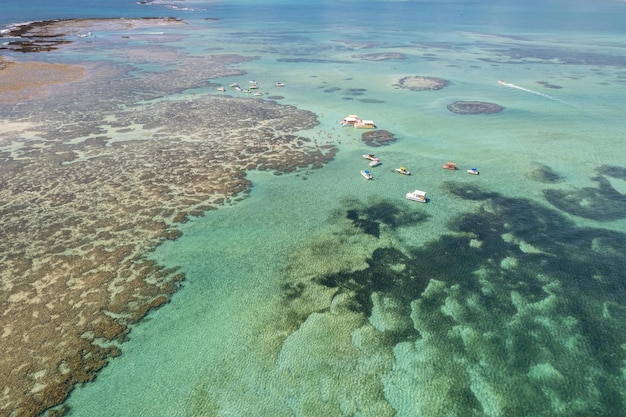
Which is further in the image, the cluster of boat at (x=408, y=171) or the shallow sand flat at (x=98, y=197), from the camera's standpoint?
the cluster of boat at (x=408, y=171)

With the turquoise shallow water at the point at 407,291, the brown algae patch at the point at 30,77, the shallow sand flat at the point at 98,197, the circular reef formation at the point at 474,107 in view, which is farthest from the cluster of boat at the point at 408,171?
the brown algae patch at the point at 30,77

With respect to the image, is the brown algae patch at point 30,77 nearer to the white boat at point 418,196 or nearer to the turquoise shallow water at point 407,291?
the turquoise shallow water at point 407,291

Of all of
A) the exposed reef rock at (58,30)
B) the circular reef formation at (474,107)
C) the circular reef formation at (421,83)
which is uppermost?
the exposed reef rock at (58,30)

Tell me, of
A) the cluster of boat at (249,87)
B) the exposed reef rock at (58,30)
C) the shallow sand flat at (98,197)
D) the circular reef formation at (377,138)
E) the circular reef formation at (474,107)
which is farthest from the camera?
the exposed reef rock at (58,30)

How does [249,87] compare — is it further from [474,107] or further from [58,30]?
[58,30]

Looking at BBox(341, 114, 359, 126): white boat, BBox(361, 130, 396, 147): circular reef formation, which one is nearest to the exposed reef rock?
BBox(341, 114, 359, 126): white boat

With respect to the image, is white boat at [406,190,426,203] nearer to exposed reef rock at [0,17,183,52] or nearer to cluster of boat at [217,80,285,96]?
cluster of boat at [217,80,285,96]
